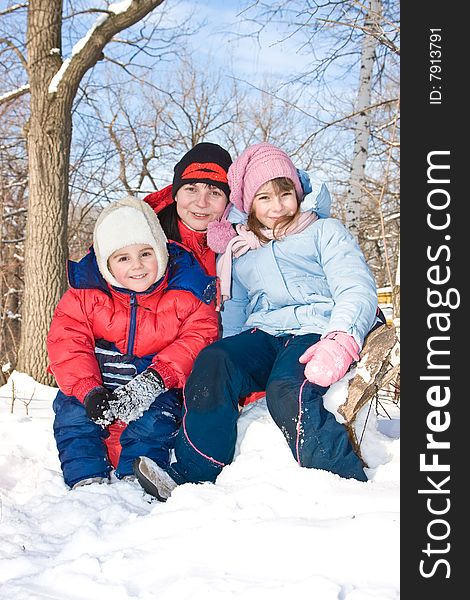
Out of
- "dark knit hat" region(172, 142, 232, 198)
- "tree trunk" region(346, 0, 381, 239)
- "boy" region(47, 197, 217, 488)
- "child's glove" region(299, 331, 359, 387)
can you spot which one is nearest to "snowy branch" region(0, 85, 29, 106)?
"tree trunk" region(346, 0, 381, 239)

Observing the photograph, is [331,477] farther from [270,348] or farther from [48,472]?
[48,472]

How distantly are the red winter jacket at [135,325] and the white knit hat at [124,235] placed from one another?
0.10 meters

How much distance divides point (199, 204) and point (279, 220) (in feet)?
2.33

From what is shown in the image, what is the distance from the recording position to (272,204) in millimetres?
2762

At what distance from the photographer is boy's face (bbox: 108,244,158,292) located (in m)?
2.80

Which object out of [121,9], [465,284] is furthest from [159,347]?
[121,9]

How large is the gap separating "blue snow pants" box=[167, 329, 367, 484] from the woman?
92 centimetres

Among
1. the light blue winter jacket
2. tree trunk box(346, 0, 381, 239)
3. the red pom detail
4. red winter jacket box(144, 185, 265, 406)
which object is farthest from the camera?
tree trunk box(346, 0, 381, 239)

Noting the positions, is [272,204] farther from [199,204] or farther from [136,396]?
[136,396]

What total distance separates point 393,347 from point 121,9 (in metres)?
5.17

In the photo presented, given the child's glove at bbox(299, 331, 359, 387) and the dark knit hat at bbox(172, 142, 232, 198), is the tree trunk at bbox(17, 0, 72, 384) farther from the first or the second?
the child's glove at bbox(299, 331, 359, 387)

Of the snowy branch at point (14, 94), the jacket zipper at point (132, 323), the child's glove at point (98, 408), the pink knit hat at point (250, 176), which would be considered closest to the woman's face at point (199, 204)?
the pink knit hat at point (250, 176)

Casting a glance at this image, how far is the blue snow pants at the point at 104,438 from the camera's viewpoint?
2.61 m

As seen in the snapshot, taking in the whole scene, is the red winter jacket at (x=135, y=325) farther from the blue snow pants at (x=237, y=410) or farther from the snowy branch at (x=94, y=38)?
the snowy branch at (x=94, y=38)
